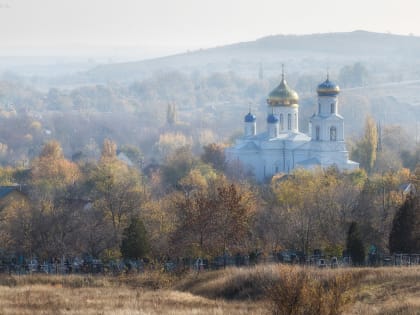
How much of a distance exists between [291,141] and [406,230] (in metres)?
30.4

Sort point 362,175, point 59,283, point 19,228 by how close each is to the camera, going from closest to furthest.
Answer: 1. point 59,283
2. point 19,228
3. point 362,175

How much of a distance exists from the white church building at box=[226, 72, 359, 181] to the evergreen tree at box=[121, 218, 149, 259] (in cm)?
2683

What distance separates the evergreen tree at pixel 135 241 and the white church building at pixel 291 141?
26.8 metres

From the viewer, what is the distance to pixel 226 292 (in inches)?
1056

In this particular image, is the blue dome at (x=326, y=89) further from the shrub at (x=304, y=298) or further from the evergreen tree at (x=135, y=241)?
the shrub at (x=304, y=298)

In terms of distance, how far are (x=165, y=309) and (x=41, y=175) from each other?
1385 inches

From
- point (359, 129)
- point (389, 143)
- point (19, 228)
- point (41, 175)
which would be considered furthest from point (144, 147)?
point (19, 228)

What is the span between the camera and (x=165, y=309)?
76.5 ft

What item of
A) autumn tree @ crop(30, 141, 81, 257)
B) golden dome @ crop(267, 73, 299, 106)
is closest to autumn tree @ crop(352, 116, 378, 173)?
golden dome @ crop(267, 73, 299, 106)

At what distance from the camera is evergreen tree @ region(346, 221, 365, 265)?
3061cm

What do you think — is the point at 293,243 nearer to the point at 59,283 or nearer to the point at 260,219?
the point at 260,219

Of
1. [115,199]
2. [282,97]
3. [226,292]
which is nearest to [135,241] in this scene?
[226,292]

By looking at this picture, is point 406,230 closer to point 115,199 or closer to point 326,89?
point 115,199

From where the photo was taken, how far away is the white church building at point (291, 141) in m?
58.2
